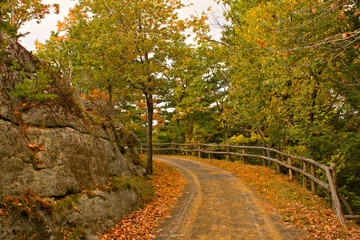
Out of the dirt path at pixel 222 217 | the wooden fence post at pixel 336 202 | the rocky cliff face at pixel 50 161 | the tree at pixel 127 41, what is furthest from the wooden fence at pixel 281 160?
the tree at pixel 127 41

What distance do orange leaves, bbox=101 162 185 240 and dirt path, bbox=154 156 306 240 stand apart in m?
0.36

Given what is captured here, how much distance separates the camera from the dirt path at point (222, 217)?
6.60 metres

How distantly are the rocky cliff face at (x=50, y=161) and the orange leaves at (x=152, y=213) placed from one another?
1.09 feet

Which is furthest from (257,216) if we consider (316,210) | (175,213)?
(175,213)

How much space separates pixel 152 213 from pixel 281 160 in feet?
29.9

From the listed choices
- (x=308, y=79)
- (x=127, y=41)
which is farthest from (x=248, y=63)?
(x=127, y=41)

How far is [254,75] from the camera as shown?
1177cm

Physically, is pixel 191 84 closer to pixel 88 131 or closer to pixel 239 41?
pixel 239 41

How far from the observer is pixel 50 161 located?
6.33 metres

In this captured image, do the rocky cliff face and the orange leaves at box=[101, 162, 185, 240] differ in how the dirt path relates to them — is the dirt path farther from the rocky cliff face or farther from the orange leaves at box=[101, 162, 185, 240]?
the rocky cliff face

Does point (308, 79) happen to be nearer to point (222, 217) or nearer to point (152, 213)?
point (222, 217)

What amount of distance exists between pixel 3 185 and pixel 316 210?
816 cm

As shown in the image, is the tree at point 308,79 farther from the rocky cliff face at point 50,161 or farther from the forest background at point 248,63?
the rocky cliff face at point 50,161

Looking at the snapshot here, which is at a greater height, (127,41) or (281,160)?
(127,41)
